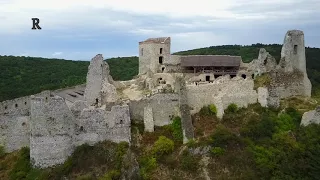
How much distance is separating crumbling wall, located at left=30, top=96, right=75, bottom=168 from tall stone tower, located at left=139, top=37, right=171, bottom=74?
13.1 meters

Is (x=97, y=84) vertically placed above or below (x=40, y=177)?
above

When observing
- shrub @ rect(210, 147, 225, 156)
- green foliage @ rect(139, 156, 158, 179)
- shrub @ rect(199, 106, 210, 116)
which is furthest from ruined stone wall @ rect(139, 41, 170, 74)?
shrub @ rect(210, 147, 225, 156)

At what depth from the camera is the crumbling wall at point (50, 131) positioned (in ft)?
133

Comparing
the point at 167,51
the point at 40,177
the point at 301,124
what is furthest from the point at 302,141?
the point at 40,177

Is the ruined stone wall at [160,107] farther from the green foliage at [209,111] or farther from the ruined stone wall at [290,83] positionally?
the ruined stone wall at [290,83]

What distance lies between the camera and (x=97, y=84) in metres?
44.9

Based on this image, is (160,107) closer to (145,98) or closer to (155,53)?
(145,98)

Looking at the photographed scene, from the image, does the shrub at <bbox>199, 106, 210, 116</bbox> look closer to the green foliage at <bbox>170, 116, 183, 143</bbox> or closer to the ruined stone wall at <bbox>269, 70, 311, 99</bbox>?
the green foliage at <bbox>170, 116, 183, 143</bbox>

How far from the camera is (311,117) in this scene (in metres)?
42.2

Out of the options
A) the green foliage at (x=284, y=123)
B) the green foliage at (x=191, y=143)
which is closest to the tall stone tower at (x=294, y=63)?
the green foliage at (x=284, y=123)

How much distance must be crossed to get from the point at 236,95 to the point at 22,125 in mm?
20314

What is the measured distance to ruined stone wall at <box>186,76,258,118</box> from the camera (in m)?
43.8

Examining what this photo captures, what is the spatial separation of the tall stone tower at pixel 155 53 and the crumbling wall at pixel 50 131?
43.1 ft

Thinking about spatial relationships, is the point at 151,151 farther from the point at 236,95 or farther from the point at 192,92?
the point at 236,95
